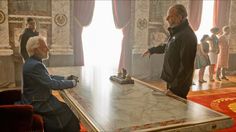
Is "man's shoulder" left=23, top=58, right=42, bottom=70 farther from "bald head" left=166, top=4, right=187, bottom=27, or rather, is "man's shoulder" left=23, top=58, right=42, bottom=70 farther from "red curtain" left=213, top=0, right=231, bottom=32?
"red curtain" left=213, top=0, right=231, bottom=32

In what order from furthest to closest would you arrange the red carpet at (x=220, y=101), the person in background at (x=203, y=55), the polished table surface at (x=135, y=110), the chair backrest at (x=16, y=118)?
1. the person in background at (x=203, y=55)
2. the red carpet at (x=220, y=101)
3. the chair backrest at (x=16, y=118)
4. the polished table surface at (x=135, y=110)

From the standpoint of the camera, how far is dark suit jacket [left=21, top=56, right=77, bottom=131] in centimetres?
288

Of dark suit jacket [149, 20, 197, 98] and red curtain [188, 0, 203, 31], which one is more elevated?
red curtain [188, 0, 203, 31]

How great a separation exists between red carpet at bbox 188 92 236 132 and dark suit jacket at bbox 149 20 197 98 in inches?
96.6

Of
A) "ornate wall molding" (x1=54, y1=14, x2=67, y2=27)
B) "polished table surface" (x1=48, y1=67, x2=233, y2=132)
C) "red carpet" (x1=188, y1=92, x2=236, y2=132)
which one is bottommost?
"red carpet" (x1=188, y1=92, x2=236, y2=132)

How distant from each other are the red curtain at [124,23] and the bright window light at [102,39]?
0.42 feet

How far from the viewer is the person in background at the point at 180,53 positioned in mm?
3055

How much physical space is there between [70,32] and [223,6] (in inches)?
214

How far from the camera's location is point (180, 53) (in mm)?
3096

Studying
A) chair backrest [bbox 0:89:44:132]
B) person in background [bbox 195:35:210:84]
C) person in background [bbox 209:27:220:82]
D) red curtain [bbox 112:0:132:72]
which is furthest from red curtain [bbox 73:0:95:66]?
chair backrest [bbox 0:89:44:132]

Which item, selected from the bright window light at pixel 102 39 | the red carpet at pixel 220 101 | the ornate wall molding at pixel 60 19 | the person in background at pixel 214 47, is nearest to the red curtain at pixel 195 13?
the person in background at pixel 214 47

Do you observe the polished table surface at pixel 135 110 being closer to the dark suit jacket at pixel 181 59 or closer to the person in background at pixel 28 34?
the dark suit jacket at pixel 181 59

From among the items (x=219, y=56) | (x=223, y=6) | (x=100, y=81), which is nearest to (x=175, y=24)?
(x=100, y=81)

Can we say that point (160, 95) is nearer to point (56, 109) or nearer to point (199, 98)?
point (56, 109)
